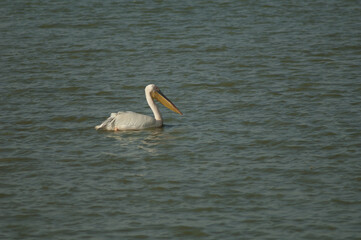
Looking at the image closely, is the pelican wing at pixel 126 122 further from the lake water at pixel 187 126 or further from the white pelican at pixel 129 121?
the lake water at pixel 187 126

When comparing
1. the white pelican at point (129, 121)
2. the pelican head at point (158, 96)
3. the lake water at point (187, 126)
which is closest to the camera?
the lake water at point (187, 126)

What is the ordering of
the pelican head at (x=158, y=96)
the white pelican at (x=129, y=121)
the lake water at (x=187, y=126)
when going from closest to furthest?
1. the lake water at (x=187, y=126)
2. the white pelican at (x=129, y=121)
3. the pelican head at (x=158, y=96)

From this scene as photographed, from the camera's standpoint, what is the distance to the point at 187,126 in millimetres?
9922

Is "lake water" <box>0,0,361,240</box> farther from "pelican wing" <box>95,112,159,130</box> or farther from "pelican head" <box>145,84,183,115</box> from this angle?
"pelican head" <box>145,84,183,115</box>

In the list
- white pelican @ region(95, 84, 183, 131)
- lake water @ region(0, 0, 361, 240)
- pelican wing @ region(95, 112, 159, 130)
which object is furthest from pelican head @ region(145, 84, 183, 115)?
pelican wing @ region(95, 112, 159, 130)

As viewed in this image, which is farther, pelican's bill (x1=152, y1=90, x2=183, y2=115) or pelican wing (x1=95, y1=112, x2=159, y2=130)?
pelican's bill (x1=152, y1=90, x2=183, y2=115)

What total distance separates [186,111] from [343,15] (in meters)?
7.71

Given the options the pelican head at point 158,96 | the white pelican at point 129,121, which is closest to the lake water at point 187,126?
the white pelican at point 129,121

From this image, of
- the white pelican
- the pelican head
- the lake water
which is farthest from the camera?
the pelican head

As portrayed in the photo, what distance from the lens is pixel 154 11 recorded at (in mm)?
18422

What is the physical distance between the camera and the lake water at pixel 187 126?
266 inches

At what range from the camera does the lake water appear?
6.75 m

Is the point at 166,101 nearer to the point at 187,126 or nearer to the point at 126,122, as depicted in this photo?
the point at 187,126

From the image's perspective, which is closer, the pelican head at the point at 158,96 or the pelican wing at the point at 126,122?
the pelican wing at the point at 126,122
